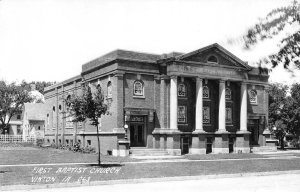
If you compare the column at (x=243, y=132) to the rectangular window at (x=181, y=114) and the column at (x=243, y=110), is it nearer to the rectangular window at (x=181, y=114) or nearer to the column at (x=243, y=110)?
the column at (x=243, y=110)

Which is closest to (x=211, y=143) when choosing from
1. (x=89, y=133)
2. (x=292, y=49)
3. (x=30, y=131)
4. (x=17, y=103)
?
(x=89, y=133)

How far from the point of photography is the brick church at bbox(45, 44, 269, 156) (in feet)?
113

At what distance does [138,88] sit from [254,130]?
1549 cm

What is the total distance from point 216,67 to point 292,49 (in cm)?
3349

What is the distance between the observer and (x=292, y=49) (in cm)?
473

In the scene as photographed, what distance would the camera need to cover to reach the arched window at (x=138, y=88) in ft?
116

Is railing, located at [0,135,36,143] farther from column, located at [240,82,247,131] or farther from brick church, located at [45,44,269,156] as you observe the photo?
column, located at [240,82,247,131]

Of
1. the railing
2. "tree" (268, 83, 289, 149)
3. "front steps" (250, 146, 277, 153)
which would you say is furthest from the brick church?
the railing

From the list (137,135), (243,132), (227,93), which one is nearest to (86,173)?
(137,135)

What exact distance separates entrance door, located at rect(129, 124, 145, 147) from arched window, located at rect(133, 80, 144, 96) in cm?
294

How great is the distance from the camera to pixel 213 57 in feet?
124

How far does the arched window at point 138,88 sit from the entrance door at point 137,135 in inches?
116

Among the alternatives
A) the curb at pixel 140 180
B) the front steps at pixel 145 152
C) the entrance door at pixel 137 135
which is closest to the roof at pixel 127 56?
the entrance door at pixel 137 135

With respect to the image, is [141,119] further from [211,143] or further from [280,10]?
[280,10]
